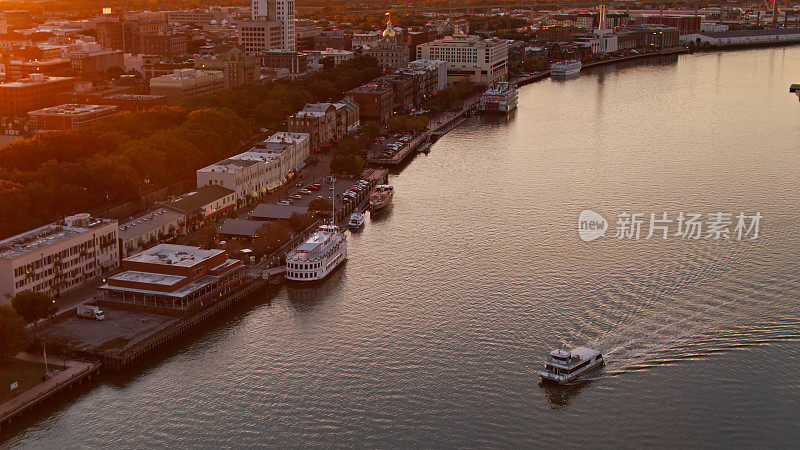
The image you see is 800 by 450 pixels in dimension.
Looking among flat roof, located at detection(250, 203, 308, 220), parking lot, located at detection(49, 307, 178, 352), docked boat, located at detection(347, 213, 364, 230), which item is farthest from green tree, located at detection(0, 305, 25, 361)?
docked boat, located at detection(347, 213, 364, 230)

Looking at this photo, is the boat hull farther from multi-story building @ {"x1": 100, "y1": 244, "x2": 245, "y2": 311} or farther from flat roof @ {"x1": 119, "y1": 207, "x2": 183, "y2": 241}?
flat roof @ {"x1": 119, "y1": 207, "x2": 183, "y2": 241}

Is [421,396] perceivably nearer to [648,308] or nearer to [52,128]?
[648,308]

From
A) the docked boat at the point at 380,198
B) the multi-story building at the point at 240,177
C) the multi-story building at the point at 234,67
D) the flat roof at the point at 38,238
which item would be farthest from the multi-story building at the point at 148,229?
the multi-story building at the point at 234,67

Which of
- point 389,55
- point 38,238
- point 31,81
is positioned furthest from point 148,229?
point 389,55

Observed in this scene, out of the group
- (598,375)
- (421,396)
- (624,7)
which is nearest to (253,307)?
(421,396)

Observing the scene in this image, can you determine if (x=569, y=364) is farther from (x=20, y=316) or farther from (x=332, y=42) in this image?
(x=332, y=42)
